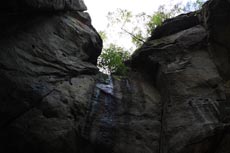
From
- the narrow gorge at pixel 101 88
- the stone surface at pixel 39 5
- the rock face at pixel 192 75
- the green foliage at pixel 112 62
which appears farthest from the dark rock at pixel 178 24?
the stone surface at pixel 39 5

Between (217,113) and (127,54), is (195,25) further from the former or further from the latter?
(217,113)

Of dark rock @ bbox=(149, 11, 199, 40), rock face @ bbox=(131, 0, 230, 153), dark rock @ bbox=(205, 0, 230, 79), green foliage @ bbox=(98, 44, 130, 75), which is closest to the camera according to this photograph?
rock face @ bbox=(131, 0, 230, 153)

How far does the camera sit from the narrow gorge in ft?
25.3

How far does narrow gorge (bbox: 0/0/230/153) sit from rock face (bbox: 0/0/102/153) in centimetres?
3

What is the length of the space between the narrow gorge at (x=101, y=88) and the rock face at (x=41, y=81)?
0.03m

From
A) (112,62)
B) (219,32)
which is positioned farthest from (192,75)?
(112,62)

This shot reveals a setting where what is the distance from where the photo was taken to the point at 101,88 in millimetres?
10125

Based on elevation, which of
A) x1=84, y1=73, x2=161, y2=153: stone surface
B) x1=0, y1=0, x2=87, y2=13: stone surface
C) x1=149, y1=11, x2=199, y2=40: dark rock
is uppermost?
Answer: x1=149, y1=11, x2=199, y2=40: dark rock

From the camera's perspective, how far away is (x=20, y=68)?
816 cm

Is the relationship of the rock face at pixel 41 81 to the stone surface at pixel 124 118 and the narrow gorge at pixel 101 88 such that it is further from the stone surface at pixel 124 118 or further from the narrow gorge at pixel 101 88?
the stone surface at pixel 124 118

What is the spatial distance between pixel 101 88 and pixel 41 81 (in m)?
2.52

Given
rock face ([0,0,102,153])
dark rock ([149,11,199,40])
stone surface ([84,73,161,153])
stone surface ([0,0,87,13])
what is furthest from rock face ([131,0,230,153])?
stone surface ([0,0,87,13])

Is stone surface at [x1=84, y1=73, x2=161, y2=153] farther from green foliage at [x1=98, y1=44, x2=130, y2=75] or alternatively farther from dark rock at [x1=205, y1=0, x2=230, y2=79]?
dark rock at [x1=205, y1=0, x2=230, y2=79]

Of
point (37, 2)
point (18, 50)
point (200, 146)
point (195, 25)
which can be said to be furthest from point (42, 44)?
point (195, 25)
